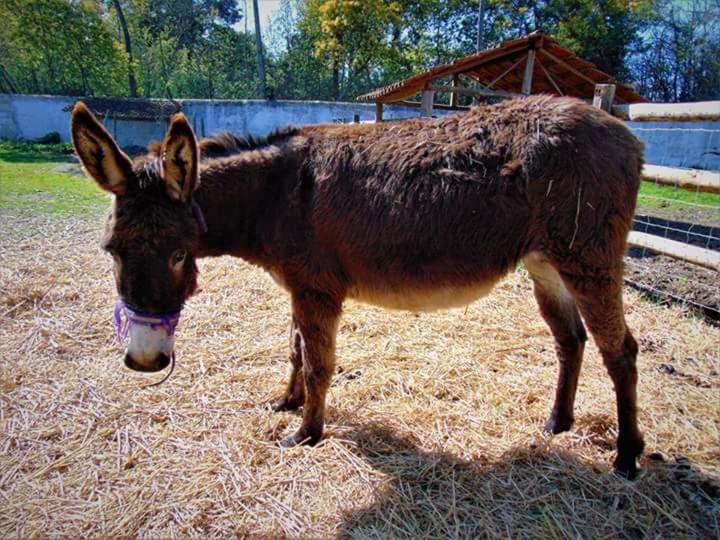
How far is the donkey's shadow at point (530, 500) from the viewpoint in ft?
7.36

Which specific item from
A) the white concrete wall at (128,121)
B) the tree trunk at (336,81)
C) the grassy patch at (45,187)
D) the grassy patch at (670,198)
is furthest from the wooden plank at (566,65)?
the tree trunk at (336,81)

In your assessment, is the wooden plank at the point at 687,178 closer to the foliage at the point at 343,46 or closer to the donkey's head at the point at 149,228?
the donkey's head at the point at 149,228

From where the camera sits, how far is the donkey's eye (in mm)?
2344

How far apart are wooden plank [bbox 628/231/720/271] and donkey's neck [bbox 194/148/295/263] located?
9.98ft

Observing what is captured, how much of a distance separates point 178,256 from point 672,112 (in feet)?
14.5

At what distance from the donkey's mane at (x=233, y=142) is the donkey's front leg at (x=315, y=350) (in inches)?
42.7

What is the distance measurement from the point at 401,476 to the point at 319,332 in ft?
3.40

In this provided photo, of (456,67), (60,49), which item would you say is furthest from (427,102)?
(60,49)

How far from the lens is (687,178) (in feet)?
12.8

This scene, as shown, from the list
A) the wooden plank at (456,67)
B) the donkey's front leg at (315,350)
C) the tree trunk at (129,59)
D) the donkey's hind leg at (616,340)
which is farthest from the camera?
the tree trunk at (129,59)

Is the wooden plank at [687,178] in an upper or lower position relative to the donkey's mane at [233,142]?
lower

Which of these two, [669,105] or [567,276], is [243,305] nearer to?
[567,276]

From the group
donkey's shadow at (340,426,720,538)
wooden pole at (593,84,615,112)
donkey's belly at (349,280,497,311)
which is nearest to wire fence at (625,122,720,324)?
wooden pole at (593,84,615,112)

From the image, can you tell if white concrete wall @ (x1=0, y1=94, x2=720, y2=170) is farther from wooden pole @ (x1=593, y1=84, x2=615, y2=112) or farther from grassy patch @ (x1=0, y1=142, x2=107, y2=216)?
wooden pole @ (x1=593, y1=84, x2=615, y2=112)
